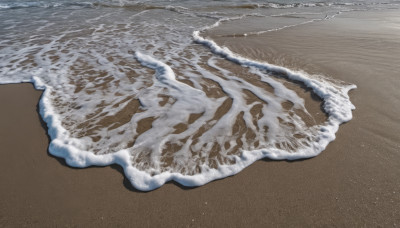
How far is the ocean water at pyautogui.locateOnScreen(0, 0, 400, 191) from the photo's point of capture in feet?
8.41

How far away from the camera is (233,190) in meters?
2.20

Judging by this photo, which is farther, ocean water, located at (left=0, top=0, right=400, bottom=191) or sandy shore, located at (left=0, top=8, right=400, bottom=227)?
ocean water, located at (left=0, top=0, right=400, bottom=191)

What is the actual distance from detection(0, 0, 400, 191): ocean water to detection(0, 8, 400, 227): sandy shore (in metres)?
0.14

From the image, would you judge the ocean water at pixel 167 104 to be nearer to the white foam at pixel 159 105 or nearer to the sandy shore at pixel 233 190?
the white foam at pixel 159 105

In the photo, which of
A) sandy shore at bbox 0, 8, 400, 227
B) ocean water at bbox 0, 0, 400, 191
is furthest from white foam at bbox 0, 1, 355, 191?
sandy shore at bbox 0, 8, 400, 227

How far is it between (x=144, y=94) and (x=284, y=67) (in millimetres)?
2693

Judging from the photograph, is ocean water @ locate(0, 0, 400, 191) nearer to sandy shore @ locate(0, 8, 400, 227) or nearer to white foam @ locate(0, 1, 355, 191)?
white foam @ locate(0, 1, 355, 191)

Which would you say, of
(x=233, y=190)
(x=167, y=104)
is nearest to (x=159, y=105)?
A: (x=167, y=104)

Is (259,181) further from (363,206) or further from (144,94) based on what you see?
(144,94)

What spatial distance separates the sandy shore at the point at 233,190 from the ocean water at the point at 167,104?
0.46ft

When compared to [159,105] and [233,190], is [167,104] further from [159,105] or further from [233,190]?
[233,190]

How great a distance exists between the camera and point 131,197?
84.9 inches

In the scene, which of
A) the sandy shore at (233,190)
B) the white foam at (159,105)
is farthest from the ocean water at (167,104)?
the sandy shore at (233,190)

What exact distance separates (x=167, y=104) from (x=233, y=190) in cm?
172
